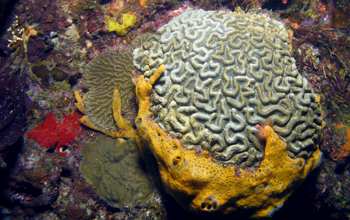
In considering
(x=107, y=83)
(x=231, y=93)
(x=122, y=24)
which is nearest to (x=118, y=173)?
(x=107, y=83)

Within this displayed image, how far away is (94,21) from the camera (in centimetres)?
451

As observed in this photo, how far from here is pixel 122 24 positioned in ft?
14.5

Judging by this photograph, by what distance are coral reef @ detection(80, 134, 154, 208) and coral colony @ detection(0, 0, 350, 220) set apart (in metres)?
0.03

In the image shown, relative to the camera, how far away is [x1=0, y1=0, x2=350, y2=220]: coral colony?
260cm

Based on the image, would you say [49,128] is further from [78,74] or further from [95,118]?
[78,74]

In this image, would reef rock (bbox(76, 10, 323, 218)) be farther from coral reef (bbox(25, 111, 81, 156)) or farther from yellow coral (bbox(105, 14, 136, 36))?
coral reef (bbox(25, 111, 81, 156))

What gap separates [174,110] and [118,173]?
8.16 ft

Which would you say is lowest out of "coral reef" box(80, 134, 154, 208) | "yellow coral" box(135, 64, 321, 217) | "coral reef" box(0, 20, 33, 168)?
"coral reef" box(80, 134, 154, 208)

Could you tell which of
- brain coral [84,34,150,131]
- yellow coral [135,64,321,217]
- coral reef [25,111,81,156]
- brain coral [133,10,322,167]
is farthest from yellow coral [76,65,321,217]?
coral reef [25,111,81,156]

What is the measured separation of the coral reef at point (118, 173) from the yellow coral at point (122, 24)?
2.77 meters

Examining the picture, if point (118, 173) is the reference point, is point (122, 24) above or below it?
above

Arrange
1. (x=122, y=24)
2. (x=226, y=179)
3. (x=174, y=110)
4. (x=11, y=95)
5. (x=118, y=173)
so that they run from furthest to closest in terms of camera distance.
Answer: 1. (x=122, y=24)
2. (x=118, y=173)
3. (x=11, y=95)
4. (x=174, y=110)
5. (x=226, y=179)

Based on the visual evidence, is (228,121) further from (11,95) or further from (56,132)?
(11,95)

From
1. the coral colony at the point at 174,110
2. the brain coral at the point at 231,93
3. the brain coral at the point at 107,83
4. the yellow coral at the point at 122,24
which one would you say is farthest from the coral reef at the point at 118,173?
the yellow coral at the point at 122,24
